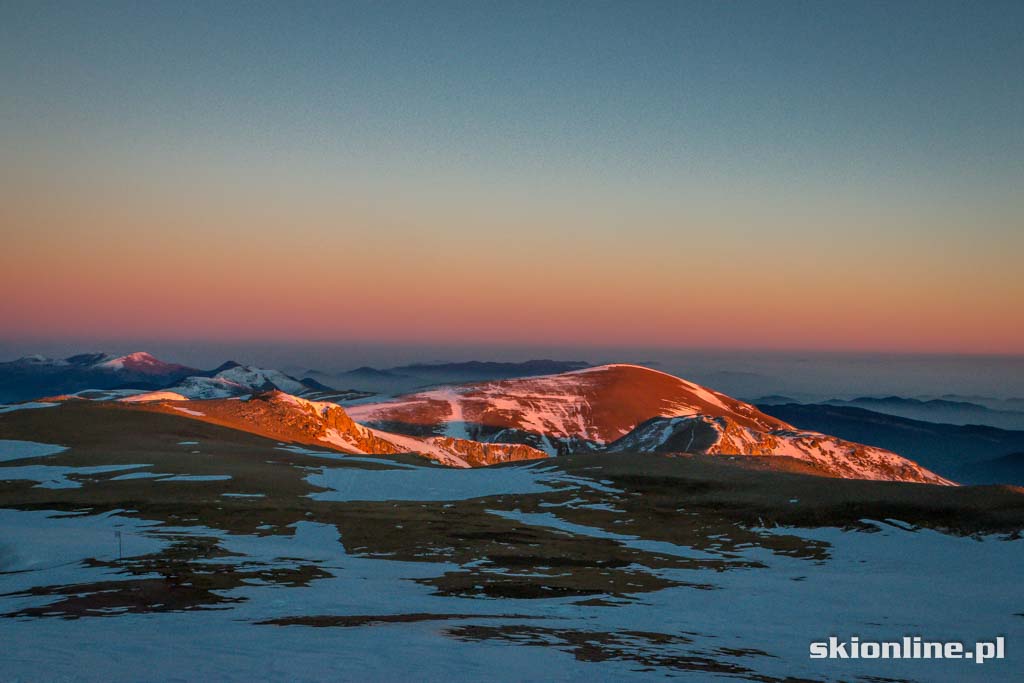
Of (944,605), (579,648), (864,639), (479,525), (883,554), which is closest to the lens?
(579,648)

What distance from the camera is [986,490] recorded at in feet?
194

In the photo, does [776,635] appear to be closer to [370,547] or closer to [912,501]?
[370,547]

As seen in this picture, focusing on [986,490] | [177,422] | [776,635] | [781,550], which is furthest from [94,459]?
[986,490]

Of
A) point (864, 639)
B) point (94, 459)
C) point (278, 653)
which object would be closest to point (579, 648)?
point (278, 653)

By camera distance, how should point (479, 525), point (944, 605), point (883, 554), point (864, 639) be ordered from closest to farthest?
point (864, 639)
point (944, 605)
point (883, 554)
point (479, 525)

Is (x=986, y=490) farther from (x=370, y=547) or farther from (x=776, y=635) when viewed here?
(x=370, y=547)

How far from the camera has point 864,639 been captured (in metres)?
32.3

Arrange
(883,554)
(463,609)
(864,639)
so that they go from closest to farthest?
(864,639), (463,609), (883,554)

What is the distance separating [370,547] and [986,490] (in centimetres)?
4553

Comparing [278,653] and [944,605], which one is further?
[944,605]

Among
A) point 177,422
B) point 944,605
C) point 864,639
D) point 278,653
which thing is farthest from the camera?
point 177,422

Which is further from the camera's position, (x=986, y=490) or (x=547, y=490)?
(x=547, y=490)

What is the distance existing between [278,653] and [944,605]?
31354 millimetres

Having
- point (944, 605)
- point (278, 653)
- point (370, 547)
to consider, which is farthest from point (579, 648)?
point (370, 547)
